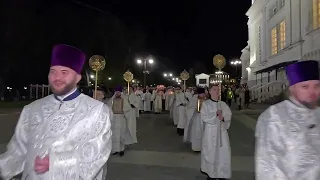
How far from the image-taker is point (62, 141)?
9.98 ft

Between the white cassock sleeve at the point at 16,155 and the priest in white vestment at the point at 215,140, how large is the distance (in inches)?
182

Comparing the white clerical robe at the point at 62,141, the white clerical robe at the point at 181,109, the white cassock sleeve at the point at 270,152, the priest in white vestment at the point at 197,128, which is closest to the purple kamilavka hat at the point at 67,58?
the white clerical robe at the point at 62,141

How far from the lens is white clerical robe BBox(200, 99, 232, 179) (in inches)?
279

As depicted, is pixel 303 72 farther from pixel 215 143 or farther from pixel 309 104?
pixel 215 143

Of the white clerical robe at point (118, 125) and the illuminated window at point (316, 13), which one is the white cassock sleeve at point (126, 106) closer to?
the white clerical robe at point (118, 125)

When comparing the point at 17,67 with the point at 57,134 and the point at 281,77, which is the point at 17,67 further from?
the point at 57,134

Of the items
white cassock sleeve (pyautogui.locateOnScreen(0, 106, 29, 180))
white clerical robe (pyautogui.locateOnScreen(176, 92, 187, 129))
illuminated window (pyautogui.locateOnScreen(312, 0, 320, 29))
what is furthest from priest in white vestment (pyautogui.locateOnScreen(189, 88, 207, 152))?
illuminated window (pyautogui.locateOnScreen(312, 0, 320, 29))

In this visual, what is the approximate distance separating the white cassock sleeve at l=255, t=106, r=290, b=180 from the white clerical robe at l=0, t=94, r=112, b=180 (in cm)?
144

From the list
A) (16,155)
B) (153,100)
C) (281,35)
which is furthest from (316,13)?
(16,155)

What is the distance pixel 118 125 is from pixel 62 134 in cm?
711

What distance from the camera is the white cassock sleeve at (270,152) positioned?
11.1ft

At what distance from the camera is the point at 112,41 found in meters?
41.9

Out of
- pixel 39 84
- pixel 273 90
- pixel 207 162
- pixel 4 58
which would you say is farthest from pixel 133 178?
pixel 39 84

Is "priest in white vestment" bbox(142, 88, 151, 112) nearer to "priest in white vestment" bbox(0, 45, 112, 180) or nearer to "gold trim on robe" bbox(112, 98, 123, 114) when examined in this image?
"gold trim on robe" bbox(112, 98, 123, 114)
